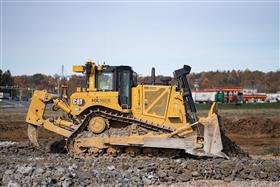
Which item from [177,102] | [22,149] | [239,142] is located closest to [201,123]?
[177,102]

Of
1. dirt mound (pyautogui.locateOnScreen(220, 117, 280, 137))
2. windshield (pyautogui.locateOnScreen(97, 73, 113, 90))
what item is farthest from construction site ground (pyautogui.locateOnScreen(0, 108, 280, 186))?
dirt mound (pyautogui.locateOnScreen(220, 117, 280, 137))

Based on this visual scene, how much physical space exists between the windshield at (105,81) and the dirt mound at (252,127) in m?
14.6

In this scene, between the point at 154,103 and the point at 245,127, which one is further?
the point at 245,127

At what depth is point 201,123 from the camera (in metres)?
12.7

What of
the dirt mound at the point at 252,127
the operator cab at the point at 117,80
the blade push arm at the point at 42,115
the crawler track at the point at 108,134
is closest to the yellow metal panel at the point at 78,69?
the operator cab at the point at 117,80

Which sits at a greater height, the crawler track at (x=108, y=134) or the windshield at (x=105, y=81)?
the windshield at (x=105, y=81)

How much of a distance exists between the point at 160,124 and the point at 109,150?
179 centimetres

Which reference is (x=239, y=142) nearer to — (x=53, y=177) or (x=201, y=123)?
(x=201, y=123)

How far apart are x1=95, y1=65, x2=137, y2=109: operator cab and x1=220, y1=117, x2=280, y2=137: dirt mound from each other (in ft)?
46.9

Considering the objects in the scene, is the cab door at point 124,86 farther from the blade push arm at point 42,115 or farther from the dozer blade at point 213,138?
the dozer blade at point 213,138

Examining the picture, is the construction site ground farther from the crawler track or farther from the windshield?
the windshield

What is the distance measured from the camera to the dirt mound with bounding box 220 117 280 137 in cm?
2616

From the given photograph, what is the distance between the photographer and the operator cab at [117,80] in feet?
44.8

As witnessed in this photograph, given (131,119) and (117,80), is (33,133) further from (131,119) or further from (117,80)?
(131,119)
